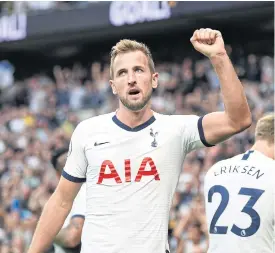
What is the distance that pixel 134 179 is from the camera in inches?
169

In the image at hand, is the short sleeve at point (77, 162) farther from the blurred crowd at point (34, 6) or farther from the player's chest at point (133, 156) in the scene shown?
the blurred crowd at point (34, 6)

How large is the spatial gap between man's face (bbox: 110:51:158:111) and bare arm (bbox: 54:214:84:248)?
154cm

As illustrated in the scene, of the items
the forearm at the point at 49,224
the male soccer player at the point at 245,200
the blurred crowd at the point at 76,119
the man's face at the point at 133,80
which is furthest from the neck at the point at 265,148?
the blurred crowd at the point at 76,119

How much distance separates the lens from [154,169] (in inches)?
170

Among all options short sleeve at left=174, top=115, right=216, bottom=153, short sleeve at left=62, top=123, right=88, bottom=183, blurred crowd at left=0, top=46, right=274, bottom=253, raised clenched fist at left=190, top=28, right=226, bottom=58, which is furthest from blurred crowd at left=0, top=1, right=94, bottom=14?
raised clenched fist at left=190, top=28, right=226, bottom=58

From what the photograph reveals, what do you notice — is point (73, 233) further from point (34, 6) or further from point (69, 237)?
point (34, 6)

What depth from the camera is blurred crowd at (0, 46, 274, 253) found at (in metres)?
11.0

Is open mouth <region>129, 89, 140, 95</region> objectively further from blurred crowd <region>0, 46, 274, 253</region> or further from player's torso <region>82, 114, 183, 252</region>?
blurred crowd <region>0, 46, 274, 253</region>

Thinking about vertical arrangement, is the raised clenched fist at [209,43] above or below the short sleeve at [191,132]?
above

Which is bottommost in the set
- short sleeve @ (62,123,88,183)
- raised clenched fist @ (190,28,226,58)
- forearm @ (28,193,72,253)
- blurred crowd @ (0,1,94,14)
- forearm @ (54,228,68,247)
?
forearm @ (54,228,68,247)

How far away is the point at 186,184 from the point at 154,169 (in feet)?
22.9

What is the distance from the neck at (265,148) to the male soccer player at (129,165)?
1432mm

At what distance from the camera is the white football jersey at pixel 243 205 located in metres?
5.49

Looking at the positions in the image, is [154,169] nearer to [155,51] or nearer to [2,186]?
[2,186]
